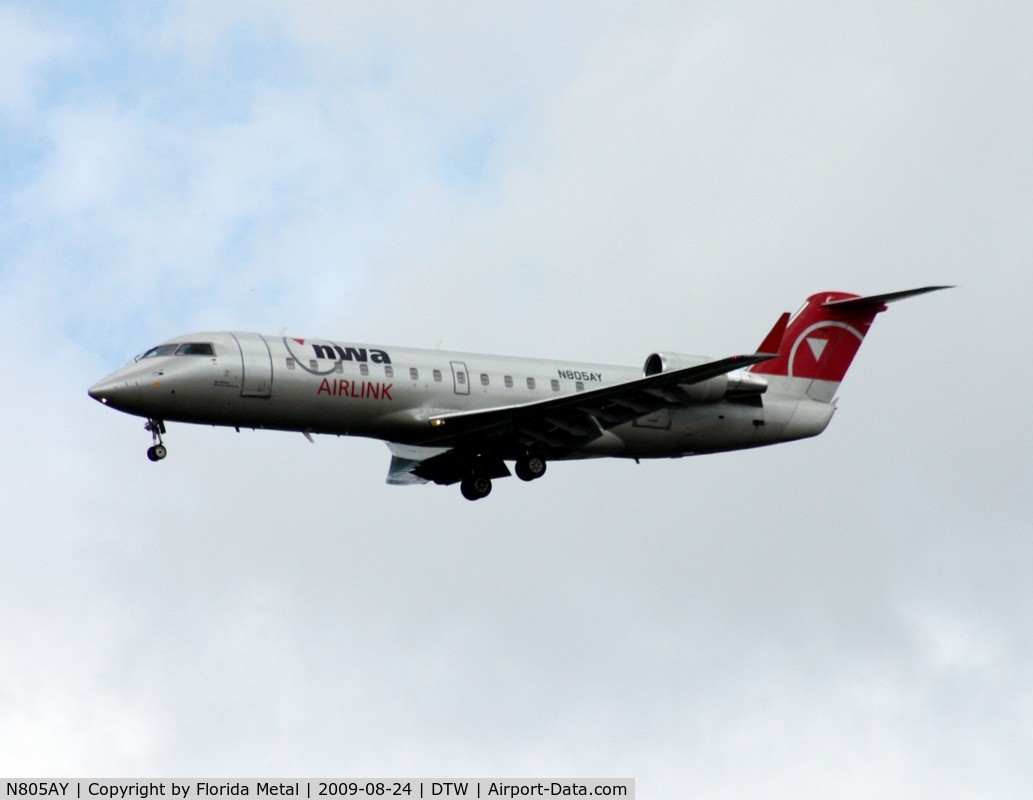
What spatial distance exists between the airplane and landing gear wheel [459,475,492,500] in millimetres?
44

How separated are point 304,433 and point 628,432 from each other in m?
6.98

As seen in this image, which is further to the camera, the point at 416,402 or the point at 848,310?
the point at 848,310

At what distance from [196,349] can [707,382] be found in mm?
10590

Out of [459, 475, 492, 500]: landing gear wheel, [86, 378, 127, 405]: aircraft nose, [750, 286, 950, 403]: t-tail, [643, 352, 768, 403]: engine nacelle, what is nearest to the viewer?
[86, 378, 127, 405]: aircraft nose

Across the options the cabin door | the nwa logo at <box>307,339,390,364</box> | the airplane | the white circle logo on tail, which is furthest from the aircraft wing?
the white circle logo on tail

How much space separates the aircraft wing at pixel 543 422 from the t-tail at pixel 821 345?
3.72 meters

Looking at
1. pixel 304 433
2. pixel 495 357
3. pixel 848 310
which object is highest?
pixel 848 310

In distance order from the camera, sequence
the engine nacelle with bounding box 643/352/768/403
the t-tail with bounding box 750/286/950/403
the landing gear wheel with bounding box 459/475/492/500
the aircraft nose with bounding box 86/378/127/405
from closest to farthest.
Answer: the aircraft nose with bounding box 86/378/127/405
the engine nacelle with bounding box 643/352/768/403
the landing gear wheel with bounding box 459/475/492/500
the t-tail with bounding box 750/286/950/403

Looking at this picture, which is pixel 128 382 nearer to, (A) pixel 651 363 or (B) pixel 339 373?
(B) pixel 339 373

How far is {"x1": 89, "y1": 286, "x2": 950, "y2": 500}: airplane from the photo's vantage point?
3238 cm

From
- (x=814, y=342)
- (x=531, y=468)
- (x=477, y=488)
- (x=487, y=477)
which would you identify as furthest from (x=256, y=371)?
(x=814, y=342)

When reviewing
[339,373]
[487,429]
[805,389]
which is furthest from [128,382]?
[805,389]

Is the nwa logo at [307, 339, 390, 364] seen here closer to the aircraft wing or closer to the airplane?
the airplane

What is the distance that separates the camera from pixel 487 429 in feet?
113
